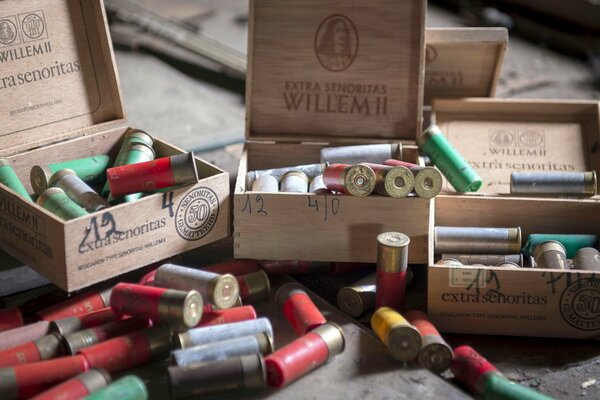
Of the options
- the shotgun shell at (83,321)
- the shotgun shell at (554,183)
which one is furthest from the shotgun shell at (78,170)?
the shotgun shell at (554,183)

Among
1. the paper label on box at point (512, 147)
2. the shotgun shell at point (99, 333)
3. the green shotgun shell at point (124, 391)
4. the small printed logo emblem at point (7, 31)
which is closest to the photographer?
the green shotgun shell at point (124, 391)

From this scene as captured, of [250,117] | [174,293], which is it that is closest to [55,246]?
[174,293]

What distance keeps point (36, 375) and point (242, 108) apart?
A: 366 cm

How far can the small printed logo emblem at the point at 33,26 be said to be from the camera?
405cm

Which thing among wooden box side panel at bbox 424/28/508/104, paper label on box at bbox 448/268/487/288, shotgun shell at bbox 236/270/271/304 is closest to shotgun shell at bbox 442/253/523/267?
paper label on box at bbox 448/268/487/288

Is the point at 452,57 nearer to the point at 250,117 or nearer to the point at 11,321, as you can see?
the point at 250,117

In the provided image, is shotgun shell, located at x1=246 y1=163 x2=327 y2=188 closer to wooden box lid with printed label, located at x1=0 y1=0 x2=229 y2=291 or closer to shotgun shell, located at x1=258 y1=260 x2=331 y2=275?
wooden box lid with printed label, located at x1=0 y1=0 x2=229 y2=291

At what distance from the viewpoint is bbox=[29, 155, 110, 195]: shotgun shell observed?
13.1 ft

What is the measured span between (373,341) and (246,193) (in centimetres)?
87

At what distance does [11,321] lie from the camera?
3574 millimetres

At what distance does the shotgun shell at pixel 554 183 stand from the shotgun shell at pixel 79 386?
2222 millimetres

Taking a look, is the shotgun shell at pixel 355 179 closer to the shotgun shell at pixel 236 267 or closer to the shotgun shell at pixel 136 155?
the shotgun shell at pixel 236 267

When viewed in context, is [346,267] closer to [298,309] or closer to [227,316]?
[298,309]

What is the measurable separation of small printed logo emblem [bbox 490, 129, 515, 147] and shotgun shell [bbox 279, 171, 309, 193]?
117cm
